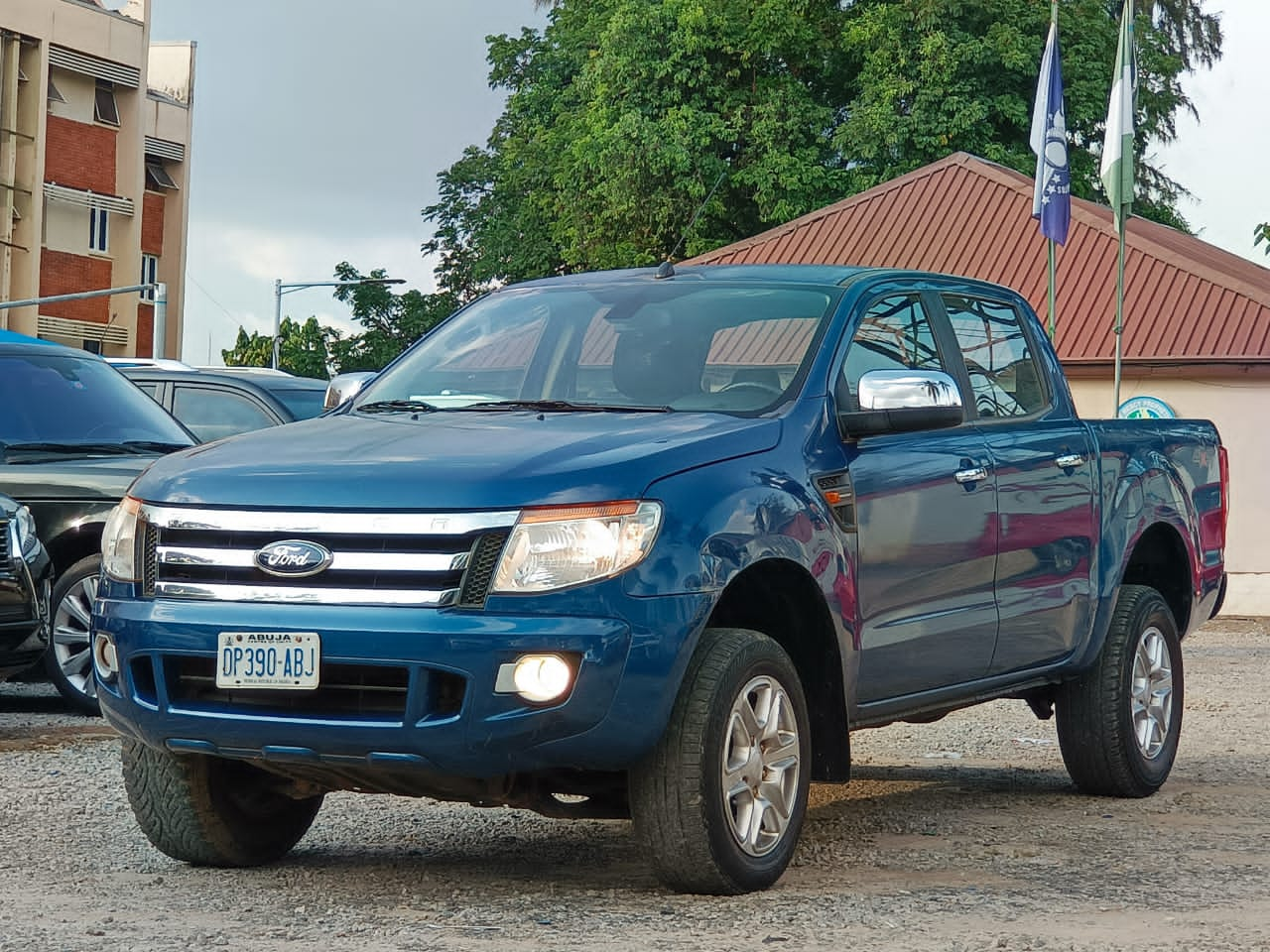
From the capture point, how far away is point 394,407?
273 inches

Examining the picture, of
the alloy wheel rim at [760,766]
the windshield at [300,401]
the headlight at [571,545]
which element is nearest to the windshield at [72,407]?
the windshield at [300,401]

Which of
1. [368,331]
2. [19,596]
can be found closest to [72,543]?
[19,596]

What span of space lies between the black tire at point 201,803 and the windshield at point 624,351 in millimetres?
1277

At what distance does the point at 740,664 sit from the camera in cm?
588

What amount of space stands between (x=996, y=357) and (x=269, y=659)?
3433mm

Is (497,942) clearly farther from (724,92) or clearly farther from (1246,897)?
(724,92)

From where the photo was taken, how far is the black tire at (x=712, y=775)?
18.9 ft

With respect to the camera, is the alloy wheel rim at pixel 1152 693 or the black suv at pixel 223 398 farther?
the black suv at pixel 223 398

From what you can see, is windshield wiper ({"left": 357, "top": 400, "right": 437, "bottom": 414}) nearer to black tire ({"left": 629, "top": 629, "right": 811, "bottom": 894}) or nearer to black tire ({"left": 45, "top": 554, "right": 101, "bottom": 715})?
black tire ({"left": 629, "top": 629, "right": 811, "bottom": 894})

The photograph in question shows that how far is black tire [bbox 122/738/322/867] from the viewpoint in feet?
20.9

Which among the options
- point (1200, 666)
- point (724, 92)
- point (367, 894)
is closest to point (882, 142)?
point (724, 92)

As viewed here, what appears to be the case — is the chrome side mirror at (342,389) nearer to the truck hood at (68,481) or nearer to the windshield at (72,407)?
the truck hood at (68,481)

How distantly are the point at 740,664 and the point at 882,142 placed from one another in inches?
1390

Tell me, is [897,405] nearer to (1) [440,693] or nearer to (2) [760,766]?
(2) [760,766]
